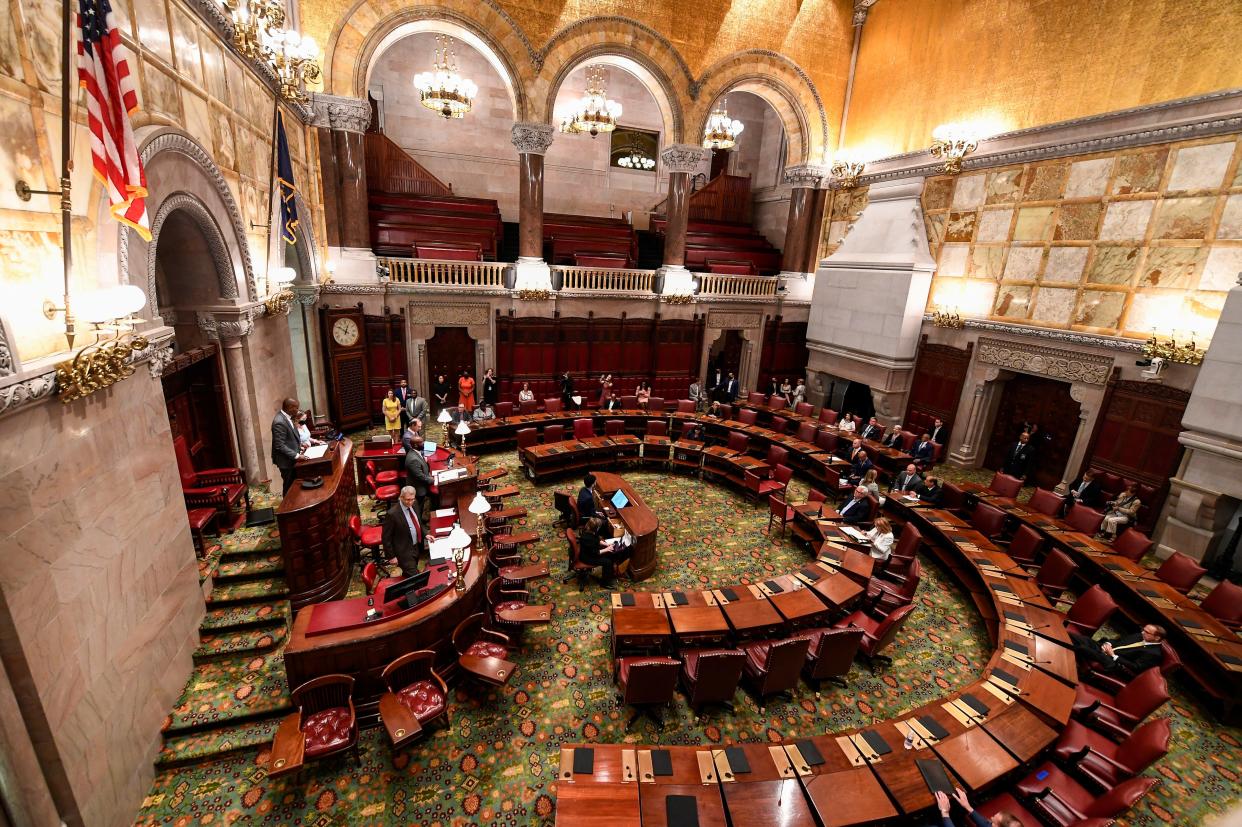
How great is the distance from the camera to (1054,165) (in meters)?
11.9

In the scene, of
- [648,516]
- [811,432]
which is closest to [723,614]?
[648,516]

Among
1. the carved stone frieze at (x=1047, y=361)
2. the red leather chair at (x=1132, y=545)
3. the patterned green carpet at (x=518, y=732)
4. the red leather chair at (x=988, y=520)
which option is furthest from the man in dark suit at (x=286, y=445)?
the carved stone frieze at (x=1047, y=361)

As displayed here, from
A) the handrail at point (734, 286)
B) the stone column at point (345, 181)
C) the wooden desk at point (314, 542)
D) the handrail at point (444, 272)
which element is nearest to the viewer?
the wooden desk at point (314, 542)

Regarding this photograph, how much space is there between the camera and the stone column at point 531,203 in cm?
1513

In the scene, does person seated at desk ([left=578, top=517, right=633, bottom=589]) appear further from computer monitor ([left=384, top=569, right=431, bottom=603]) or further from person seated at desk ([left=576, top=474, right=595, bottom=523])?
computer monitor ([left=384, top=569, right=431, bottom=603])

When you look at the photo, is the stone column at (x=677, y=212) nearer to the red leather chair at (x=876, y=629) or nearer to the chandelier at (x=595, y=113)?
the chandelier at (x=595, y=113)

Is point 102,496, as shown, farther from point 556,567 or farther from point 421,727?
point 556,567

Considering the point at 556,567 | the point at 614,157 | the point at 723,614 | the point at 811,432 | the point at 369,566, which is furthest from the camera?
the point at 614,157

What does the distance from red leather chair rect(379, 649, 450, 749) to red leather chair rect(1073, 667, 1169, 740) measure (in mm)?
6932

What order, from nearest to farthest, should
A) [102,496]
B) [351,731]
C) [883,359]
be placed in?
[102,496], [351,731], [883,359]

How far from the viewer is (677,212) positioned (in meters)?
17.2

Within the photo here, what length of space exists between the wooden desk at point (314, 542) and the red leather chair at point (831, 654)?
21.1 ft

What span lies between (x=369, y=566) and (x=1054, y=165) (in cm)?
1653

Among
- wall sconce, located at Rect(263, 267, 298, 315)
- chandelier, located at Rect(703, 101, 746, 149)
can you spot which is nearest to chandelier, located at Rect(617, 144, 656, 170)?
chandelier, located at Rect(703, 101, 746, 149)
